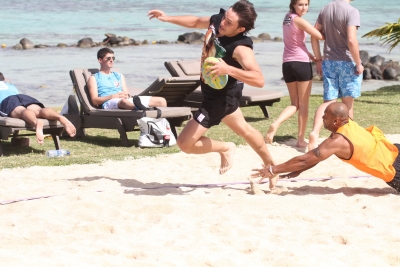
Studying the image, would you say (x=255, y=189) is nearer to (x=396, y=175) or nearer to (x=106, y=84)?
(x=396, y=175)

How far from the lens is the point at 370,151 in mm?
5961

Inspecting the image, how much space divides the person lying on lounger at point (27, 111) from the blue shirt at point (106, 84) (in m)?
1.15

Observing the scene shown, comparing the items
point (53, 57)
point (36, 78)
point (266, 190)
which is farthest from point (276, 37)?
point (266, 190)

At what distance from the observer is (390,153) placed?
6129mm

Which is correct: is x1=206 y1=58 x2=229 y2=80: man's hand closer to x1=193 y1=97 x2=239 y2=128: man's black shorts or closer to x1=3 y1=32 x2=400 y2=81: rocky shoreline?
x1=193 y1=97 x2=239 y2=128: man's black shorts

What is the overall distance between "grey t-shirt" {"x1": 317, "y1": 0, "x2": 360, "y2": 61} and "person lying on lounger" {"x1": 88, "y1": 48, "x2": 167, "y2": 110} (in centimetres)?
251

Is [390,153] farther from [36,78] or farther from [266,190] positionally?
[36,78]

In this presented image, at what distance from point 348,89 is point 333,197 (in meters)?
2.58

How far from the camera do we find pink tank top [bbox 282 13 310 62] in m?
8.74

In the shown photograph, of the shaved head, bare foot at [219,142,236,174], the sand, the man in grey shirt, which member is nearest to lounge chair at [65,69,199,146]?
the sand

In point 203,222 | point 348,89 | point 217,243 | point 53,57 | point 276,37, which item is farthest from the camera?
A: point 276,37

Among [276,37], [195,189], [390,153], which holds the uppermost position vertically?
[390,153]

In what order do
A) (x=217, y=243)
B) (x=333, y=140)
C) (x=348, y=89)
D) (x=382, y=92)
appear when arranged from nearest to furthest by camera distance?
(x=217, y=243) < (x=333, y=140) < (x=348, y=89) < (x=382, y=92)

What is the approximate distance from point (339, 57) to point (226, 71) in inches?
133
